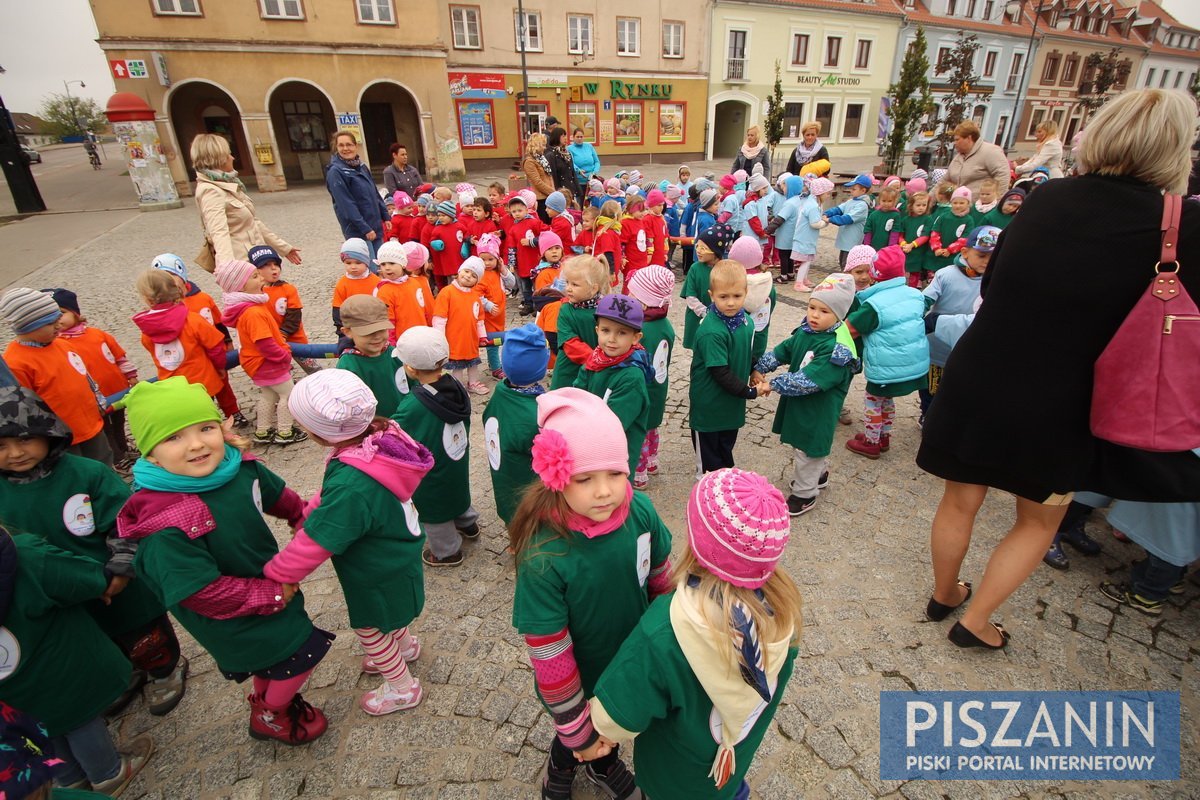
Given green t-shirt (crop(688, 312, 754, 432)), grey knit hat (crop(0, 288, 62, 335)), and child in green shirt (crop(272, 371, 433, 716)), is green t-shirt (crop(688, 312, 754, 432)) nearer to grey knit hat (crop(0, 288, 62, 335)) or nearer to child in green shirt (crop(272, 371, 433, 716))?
child in green shirt (crop(272, 371, 433, 716))

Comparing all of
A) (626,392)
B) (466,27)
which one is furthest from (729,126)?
(626,392)

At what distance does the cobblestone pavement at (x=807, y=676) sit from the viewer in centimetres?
231

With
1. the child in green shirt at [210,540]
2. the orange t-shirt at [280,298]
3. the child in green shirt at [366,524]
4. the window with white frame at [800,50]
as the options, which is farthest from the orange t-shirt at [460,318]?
the window with white frame at [800,50]

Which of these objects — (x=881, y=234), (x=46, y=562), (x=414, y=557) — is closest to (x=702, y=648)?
(x=414, y=557)

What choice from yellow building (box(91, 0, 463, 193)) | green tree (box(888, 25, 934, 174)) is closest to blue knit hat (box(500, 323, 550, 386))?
green tree (box(888, 25, 934, 174))

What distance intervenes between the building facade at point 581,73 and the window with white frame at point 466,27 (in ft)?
0.13

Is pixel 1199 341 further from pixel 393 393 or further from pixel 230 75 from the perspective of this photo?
pixel 230 75

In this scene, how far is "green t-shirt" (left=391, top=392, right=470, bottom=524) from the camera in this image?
302 cm

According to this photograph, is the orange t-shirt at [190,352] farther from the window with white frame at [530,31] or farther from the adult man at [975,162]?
the window with white frame at [530,31]

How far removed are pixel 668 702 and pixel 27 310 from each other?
4213 mm

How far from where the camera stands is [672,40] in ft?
93.4

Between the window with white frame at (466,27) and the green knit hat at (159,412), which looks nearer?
the green knit hat at (159,412)

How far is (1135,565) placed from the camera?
3.16m

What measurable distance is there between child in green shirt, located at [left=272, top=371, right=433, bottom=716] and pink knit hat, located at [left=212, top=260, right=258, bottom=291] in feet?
10.0
